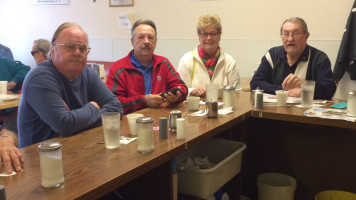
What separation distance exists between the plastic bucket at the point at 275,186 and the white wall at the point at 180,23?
168 centimetres

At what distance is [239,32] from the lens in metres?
3.93

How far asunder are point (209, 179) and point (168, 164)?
38 centimetres

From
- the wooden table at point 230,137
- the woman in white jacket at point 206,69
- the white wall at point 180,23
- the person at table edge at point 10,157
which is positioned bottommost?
the wooden table at point 230,137

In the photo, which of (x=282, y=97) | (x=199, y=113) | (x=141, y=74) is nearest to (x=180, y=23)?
(x=141, y=74)

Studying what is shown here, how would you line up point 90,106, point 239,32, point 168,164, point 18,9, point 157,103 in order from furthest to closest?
1. point 18,9
2. point 239,32
3. point 157,103
4. point 90,106
5. point 168,164

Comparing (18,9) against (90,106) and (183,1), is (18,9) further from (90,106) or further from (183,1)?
(90,106)

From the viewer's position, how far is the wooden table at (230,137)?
1.04 m

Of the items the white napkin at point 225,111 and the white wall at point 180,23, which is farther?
the white wall at point 180,23

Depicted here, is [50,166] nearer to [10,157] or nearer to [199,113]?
[10,157]

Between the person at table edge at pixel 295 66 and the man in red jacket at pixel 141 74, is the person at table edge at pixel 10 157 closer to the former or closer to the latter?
the man in red jacket at pixel 141 74

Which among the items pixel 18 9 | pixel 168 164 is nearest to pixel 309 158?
pixel 168 164

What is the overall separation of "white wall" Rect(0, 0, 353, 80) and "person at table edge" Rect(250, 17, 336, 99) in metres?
1.17

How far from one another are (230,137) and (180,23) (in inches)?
90.4

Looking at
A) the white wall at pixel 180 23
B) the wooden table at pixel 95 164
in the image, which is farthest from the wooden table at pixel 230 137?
the white wall at pixel 180 23
